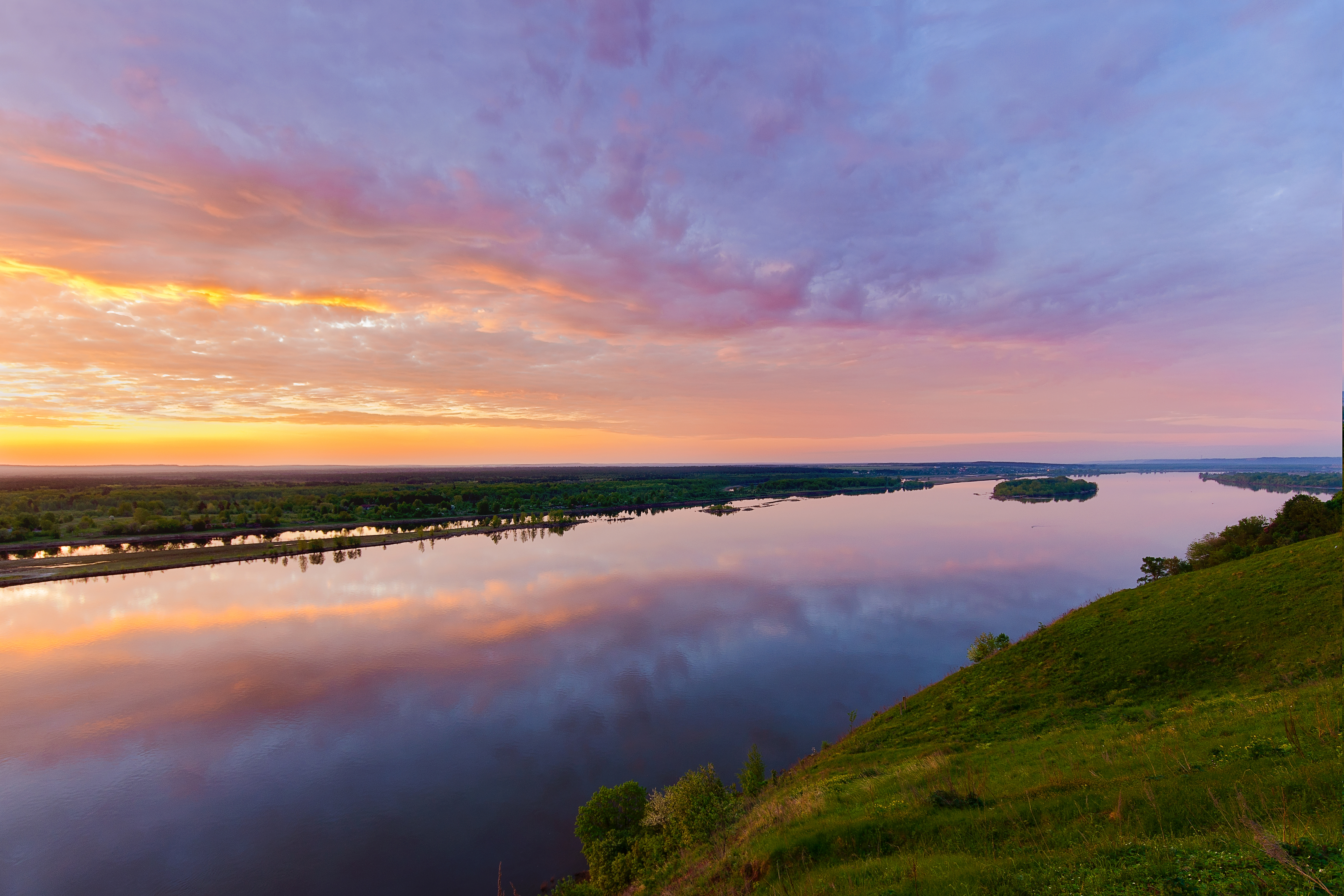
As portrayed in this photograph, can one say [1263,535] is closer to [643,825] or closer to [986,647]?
[986,647]

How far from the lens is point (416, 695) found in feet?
117

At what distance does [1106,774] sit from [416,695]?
3795 centimetres

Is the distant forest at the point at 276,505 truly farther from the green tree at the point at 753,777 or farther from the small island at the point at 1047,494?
the green tree at the point at 753,777

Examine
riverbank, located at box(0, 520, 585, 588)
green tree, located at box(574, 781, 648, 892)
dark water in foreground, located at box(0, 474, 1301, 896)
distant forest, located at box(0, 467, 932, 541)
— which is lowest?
dark water in foreground, located at box(0, 474, 1301, 896)

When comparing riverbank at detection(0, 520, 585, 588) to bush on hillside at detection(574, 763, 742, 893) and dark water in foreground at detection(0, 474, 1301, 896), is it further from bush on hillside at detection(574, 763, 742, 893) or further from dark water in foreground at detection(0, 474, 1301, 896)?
bush on hillside at detection(574, 763, 742, 893)

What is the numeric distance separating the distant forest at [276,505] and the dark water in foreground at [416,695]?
43.8 meters

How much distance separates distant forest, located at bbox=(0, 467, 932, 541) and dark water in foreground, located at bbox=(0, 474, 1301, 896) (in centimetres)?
4383

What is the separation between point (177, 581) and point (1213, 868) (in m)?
91.0

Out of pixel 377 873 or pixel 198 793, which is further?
pixel 198 793

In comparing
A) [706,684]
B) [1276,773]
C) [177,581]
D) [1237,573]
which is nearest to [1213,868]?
[1276,773]

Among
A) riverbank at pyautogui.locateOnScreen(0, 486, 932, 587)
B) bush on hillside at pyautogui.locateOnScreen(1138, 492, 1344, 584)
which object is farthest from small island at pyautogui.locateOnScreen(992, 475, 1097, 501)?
riverbank at pyautogui.locateOnScreen(0, 486, 932, 587)

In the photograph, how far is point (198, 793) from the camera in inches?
1007

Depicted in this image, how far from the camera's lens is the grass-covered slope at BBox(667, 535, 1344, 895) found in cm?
914

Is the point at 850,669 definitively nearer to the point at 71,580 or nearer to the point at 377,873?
the point at 377,873
